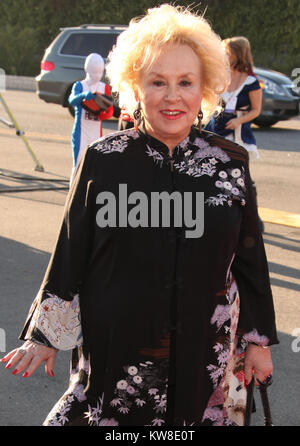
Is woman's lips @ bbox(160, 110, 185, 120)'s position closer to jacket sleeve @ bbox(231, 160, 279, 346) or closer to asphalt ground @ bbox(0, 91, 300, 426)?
jacket sleeve @ bbox(231, 160, 279, 346)

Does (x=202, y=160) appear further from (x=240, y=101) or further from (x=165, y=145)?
(x=240, y=101)

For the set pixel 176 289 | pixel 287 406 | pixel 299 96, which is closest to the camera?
pixel 176 289

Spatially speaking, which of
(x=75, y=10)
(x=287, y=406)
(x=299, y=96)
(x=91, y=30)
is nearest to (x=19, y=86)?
(x=75, y=10)

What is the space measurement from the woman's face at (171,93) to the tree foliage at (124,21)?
2475 centimetres

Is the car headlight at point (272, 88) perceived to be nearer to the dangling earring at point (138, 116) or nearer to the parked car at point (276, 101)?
the parked car at point (276, 101)

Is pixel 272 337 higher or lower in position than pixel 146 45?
lower

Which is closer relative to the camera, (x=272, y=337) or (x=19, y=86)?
(x=272, y=337)

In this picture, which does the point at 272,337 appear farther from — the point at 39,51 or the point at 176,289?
the point at 39,51

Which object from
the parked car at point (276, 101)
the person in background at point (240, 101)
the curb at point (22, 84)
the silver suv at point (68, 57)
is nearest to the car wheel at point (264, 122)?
the parked car at point (276, 101)

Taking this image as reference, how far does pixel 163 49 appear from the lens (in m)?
2.47

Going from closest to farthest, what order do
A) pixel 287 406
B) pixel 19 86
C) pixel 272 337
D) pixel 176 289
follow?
pixel 176 289 → pixel 272 337 → pixel 287 406 → pixel 19 86

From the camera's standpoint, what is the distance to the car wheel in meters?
16.5

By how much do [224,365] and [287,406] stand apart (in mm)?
1812

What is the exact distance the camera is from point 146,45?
98.5 inches
